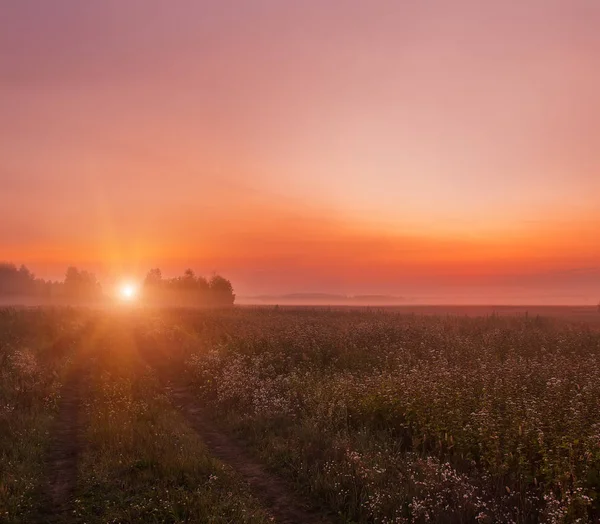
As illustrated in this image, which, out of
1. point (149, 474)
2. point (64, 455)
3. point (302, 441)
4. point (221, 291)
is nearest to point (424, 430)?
point (302, 441)

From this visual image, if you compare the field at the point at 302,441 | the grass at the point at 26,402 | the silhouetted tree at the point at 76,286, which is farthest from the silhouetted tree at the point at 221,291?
the field at the point at 302,441

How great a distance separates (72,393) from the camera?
17.6 m


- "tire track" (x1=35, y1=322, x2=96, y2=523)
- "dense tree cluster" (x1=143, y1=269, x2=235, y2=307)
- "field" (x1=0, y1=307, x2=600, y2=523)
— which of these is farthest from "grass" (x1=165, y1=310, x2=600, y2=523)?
"dense tree cluster" (x1=143, y1=269, x2=235, y2=307)

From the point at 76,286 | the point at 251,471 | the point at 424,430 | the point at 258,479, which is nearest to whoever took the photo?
the point at 258,479

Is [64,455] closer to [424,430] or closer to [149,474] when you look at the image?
[149,474]

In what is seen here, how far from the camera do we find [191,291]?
137000mm

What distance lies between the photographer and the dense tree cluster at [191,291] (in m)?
132

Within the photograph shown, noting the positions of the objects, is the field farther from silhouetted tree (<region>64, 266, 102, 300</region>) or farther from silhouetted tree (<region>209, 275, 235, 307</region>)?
silhouetted tree (<region>64, 266, 102, 300</region>)

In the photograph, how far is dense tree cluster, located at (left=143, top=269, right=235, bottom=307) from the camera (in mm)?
131750

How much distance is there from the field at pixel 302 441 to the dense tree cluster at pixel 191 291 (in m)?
110

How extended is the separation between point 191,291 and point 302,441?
129456 mm

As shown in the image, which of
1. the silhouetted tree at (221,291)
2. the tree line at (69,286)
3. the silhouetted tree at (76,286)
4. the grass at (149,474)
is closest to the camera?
the grass at (149,474)

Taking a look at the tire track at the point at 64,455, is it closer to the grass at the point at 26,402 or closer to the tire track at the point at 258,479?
the grass at the point at 26,402

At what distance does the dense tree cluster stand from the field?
110313 mm
